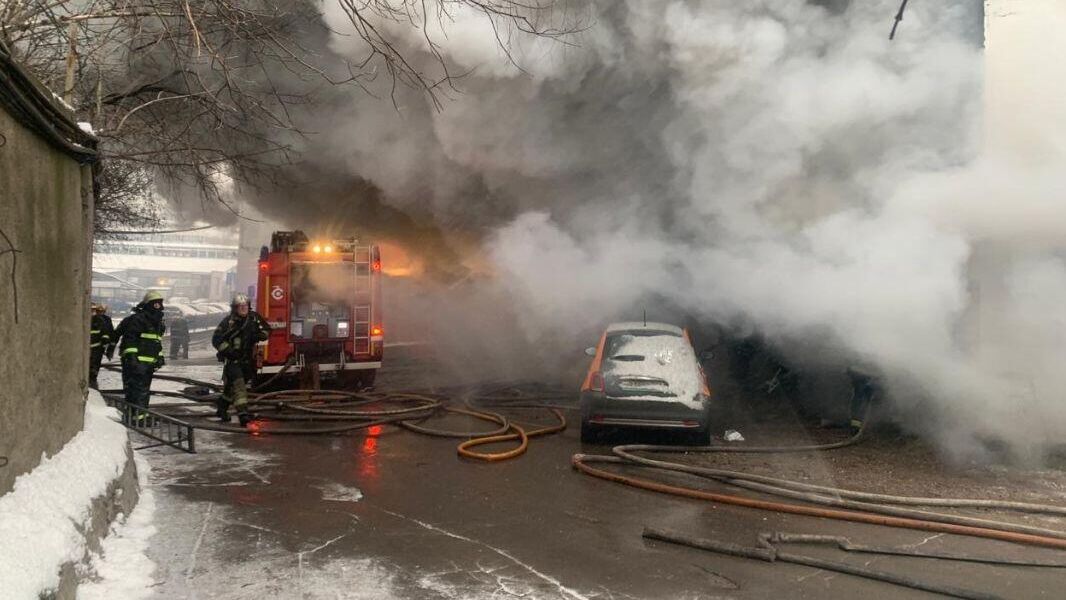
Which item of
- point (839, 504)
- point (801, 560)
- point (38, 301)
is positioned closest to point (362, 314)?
point (38, 301)

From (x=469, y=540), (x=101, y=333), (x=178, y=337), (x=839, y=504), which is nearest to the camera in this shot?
(x=469, y=540)

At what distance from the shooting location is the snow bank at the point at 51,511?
2.95 metres

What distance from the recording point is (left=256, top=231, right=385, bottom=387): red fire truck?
1183 cm

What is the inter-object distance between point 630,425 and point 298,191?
364 inches

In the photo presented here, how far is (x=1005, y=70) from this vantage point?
7.98 meters

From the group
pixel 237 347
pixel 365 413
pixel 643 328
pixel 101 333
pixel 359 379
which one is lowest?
pixel 365 413

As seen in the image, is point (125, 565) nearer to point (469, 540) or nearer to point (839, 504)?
point (469, 540)

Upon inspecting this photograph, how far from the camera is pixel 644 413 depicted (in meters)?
8.02

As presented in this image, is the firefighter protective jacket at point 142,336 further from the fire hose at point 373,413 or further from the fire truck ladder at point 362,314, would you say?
the fire truck ladder at point 362,314

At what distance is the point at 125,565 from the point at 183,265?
73584mm

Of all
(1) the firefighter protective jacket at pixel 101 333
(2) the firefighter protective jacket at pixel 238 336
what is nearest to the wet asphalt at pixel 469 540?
(2) the firefighter protective jacket at pixel 238 336

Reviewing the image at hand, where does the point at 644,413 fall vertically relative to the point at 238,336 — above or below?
below

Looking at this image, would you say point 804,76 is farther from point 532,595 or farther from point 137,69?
point 137,69

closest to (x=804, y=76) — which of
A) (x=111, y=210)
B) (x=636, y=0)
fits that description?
(x=636, y=0)
